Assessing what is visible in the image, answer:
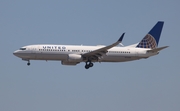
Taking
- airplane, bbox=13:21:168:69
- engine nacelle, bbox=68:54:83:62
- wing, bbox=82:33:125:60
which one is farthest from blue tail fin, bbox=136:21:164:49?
engine nacelle, bbox=68:54:83:62

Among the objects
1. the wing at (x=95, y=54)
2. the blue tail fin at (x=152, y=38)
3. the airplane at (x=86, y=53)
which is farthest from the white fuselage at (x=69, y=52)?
the blue tail fin at (x=152, y=38)

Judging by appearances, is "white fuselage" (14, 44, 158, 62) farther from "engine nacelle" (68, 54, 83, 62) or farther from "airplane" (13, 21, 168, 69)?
"engine nacelle" (68, 54, 83, 62)

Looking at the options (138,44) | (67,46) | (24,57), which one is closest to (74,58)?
(67,46)

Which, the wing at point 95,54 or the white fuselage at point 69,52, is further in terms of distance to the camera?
the wing at point 95,54

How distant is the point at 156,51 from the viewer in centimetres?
7912

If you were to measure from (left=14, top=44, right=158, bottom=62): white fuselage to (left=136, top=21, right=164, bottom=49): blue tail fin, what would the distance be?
3.15m

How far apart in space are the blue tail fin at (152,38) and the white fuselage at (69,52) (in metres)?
3.15

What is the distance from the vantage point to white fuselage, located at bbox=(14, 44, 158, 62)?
74812 millimetres

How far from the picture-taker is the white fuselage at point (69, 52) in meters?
A: 74.8

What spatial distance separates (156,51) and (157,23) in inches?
377

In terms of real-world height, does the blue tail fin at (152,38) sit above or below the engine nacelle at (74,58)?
above

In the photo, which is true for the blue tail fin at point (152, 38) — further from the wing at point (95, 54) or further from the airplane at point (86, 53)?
the wing at point (95, 54)

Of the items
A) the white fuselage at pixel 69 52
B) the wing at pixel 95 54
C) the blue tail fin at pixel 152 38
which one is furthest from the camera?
the blue tail fin at pixel 152 38

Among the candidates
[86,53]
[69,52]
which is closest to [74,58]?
[69,52]
